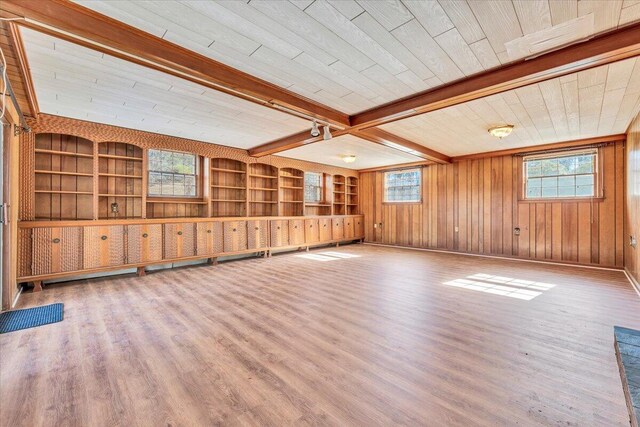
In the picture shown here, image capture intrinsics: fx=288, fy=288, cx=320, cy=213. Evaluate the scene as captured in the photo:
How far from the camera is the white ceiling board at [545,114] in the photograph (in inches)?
121

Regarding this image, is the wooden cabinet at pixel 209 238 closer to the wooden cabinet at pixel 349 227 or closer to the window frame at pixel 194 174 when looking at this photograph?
the window frame at pixel 194 174

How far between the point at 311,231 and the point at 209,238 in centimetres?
294

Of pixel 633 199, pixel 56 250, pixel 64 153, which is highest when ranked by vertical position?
pixel 64 153

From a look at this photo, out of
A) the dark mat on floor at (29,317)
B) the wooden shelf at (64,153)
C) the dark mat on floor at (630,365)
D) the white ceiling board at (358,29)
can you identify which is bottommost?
the dark mat on floor at (29,317)

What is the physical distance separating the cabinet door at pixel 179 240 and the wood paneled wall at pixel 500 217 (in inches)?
226

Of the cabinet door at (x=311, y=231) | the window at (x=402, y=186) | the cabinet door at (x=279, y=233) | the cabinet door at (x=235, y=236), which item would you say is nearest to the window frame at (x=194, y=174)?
the cabinet door at (x=235, y=236)

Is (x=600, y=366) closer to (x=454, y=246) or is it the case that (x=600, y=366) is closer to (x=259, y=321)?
(x=259, y=321)

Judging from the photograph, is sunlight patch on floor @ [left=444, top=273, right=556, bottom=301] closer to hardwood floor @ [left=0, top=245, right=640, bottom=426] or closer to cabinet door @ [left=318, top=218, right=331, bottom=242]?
hardwood floor @ [left=0, top=245, right=640, bottom=426]

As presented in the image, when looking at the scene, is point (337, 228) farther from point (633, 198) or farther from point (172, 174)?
point (633, 198)

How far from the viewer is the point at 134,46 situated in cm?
225

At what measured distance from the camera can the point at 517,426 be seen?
4.86ft

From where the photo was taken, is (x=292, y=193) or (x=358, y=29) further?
(x=292, y=193)

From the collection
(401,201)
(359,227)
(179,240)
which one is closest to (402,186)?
(401,201)

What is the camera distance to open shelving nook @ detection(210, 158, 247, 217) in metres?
6.49
